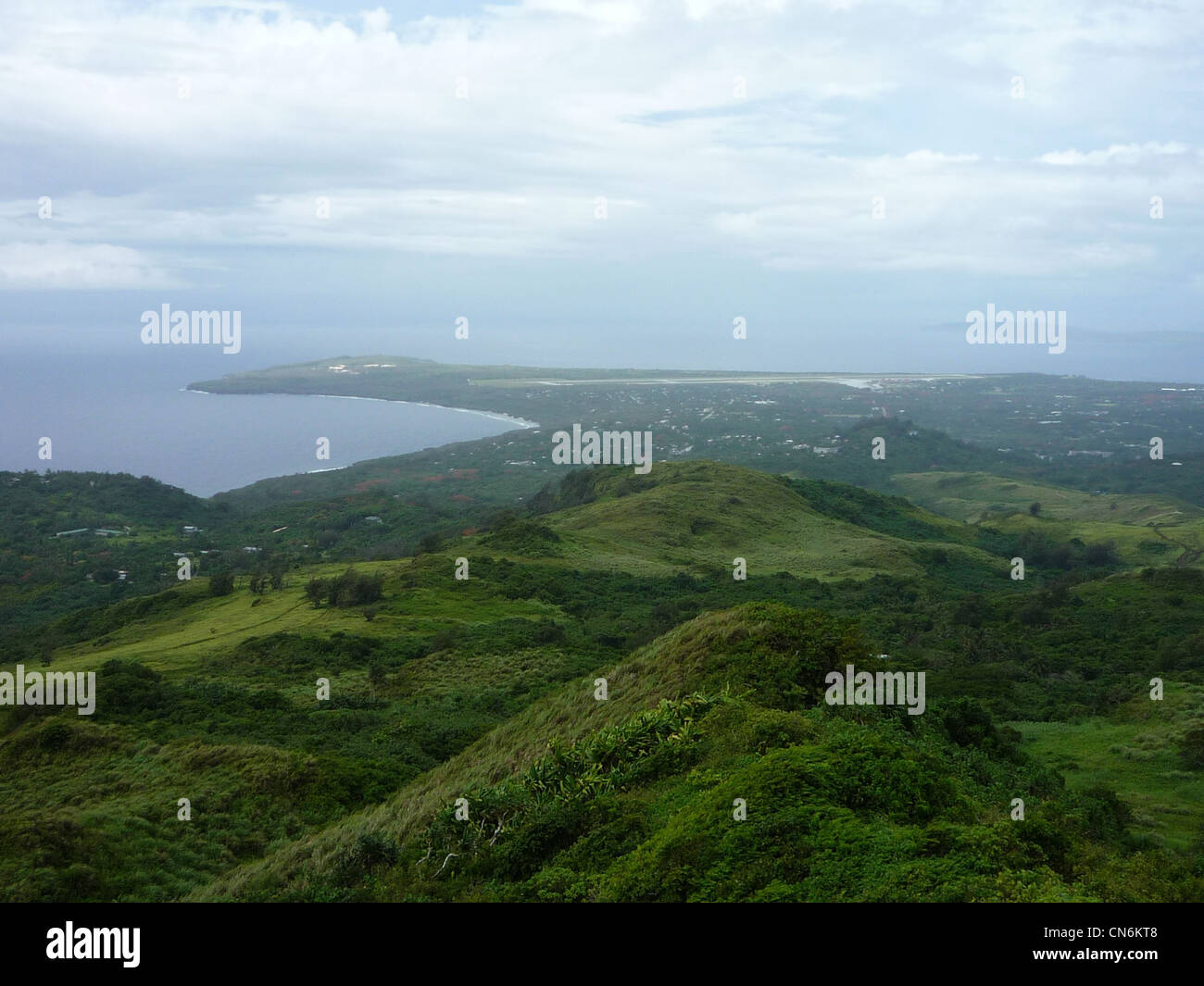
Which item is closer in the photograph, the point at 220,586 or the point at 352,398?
the point at 220,586

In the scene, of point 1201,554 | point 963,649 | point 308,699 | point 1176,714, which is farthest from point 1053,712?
point 1201,554

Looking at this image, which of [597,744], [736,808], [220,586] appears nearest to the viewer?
[736,808]

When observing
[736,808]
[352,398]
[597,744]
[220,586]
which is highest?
[352,398]

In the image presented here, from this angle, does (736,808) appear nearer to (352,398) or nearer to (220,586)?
(220,586)

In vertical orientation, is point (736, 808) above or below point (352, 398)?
below

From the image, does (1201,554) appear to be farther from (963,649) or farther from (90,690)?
(90,690)

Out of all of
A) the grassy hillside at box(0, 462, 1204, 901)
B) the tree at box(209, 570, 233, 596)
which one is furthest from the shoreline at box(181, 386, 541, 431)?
the grassy hillside at box(0, 462, 1204, 901)

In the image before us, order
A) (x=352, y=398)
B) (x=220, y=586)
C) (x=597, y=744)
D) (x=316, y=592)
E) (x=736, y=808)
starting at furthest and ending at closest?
(x=352, y=398)
(x=220, y=586)
(x=316, y=592)
(x=597, y=744)
(x=736, y=808)

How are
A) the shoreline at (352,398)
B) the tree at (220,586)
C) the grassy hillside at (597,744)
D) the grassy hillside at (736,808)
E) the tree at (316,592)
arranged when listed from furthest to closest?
1. the shoreline at (352,398)
2. the tree at (220,586)
3. the tree at (316,592)
4. the grassy hillside at (597,744)
5. the grassy hillside at (736,808)

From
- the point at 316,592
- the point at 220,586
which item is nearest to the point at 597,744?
the point at 316,592

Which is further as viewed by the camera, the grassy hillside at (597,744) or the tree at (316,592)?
the tree at (316,592)

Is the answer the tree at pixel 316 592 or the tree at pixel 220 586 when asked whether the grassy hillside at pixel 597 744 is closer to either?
the tree at pixel 316 592

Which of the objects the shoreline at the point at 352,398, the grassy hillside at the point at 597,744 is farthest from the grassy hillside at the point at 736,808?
the shoreline at the point at 352,398
